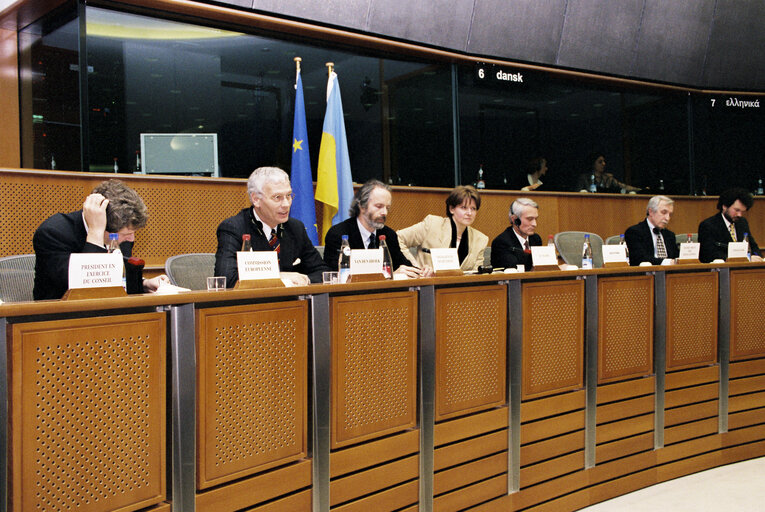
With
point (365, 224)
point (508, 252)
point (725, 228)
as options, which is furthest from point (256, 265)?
point (725, 228)

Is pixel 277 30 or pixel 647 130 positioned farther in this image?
pixel 647 130

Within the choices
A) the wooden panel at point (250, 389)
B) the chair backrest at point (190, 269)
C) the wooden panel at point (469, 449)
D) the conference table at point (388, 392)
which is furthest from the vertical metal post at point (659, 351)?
the chair backrest at point (190, 269)

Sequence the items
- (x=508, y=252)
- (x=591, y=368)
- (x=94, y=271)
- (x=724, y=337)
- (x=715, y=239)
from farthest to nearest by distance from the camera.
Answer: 1. (x=715, y=239)
2. (x=508, y=252)
3. (x=724, y=337)
4. (x=591, y=368)
5. (x=94, y=271)

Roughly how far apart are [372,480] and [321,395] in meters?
0.37

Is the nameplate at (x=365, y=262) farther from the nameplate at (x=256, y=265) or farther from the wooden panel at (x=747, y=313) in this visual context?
the wooden panel at (x=747, y=313)

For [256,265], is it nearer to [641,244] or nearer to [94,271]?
[94,271]

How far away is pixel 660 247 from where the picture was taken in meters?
4.15

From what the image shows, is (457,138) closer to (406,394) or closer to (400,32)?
(400,32)

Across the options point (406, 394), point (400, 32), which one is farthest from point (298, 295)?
point (400, 32)

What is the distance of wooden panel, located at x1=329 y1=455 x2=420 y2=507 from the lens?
192 centimetres

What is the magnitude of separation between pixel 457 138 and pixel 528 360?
12.2ft

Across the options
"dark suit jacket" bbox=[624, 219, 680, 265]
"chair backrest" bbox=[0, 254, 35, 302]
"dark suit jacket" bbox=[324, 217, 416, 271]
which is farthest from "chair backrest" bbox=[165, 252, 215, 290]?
"dark suit jacket" bbox=[624, 219, 680, 265]

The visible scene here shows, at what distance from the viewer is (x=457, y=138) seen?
5930 millimetres

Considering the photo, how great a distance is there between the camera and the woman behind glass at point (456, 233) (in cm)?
353
